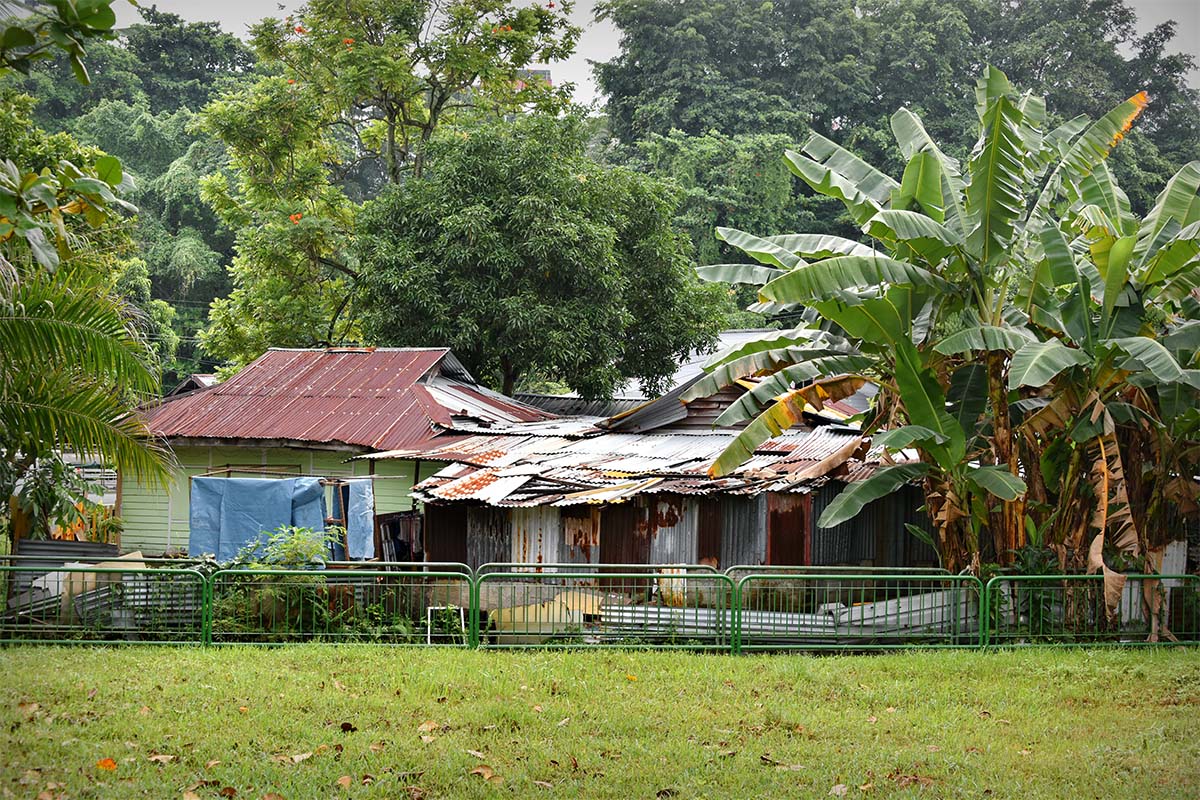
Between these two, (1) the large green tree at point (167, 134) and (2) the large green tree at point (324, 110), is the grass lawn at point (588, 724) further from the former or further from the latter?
(1) the large green tree at point (167, 134)

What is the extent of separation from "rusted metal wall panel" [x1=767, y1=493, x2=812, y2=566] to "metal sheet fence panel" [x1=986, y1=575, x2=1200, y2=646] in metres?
3.19

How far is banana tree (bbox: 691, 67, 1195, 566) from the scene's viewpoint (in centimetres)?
1335

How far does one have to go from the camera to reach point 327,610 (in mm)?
13461

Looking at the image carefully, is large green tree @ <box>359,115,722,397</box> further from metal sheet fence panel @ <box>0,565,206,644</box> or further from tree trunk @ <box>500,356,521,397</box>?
metal sheet fence panel @ <box>0,565,206,644</box>

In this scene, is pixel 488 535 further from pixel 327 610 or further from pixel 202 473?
pixel 202 473

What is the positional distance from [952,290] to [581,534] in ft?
20.1

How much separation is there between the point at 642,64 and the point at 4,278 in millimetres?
38776

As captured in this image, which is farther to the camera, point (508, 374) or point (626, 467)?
point (508, 374)

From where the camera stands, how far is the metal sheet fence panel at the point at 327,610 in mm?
13172

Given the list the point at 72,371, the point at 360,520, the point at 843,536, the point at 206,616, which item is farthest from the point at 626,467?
the point at 72,371

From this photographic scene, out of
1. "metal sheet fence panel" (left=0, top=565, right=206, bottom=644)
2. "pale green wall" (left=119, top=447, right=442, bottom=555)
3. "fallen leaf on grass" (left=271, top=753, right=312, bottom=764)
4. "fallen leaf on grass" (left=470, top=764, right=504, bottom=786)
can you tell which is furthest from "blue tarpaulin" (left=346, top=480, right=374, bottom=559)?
"fallen leaf on grass" (left=470, top=764, right=504, bottom=786)

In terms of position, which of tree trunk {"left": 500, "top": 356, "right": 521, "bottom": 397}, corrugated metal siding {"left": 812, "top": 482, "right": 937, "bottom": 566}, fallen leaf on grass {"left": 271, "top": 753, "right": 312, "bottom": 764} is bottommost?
fallen leaf on grass {"left": 271, "top": 753, "right": 312, "bottom": 764}

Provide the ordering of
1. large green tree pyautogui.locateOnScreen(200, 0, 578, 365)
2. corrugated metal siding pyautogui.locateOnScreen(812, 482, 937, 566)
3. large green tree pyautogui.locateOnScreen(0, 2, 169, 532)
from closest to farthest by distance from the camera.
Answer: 1. large green tree pyautogui.locateOnScreen(0, 2, 169, 532)
2. corrugated metal siding pyautogui.locateOnScreen(812, 482, 937, 566)
3. large green tree pyautogui.locateOnScreen(200, 0, 578, 365)

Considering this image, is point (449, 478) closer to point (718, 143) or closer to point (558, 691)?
point (558, 691)
